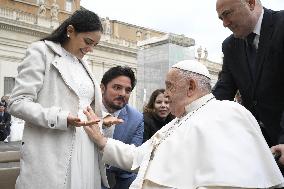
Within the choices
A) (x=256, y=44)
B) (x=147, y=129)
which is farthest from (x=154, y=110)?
(x=256, y=44)

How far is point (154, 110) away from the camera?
469 cm

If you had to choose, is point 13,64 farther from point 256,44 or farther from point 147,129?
point 256,44

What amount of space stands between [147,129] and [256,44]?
189 cm

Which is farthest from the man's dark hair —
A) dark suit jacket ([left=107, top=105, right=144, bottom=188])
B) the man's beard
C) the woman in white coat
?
the woman in white coat

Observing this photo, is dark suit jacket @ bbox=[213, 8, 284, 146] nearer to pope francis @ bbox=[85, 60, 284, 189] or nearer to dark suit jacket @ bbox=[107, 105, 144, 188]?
pope francis @ bbox=[85, 60, 284, 189]

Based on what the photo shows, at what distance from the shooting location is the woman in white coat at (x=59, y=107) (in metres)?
2.37

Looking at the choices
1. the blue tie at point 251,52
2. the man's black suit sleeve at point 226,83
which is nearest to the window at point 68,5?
the man's black suit sleeve at point 226,83

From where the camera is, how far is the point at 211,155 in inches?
80.4

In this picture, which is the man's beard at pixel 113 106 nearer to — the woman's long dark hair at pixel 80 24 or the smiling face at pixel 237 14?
the woman's long dark hair at pixel 80 24

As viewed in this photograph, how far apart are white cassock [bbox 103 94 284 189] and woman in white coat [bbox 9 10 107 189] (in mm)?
427

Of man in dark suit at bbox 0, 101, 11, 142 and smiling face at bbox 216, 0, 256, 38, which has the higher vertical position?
smiling face at bbox 216, 0, 256, 38

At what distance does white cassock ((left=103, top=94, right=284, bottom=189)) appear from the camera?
6.55ft

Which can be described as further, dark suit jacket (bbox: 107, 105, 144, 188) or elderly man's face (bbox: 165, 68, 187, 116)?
dark suit jacket (bbox: 107, 105, 144, 188)

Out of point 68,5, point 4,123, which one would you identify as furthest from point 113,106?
point 68,5
